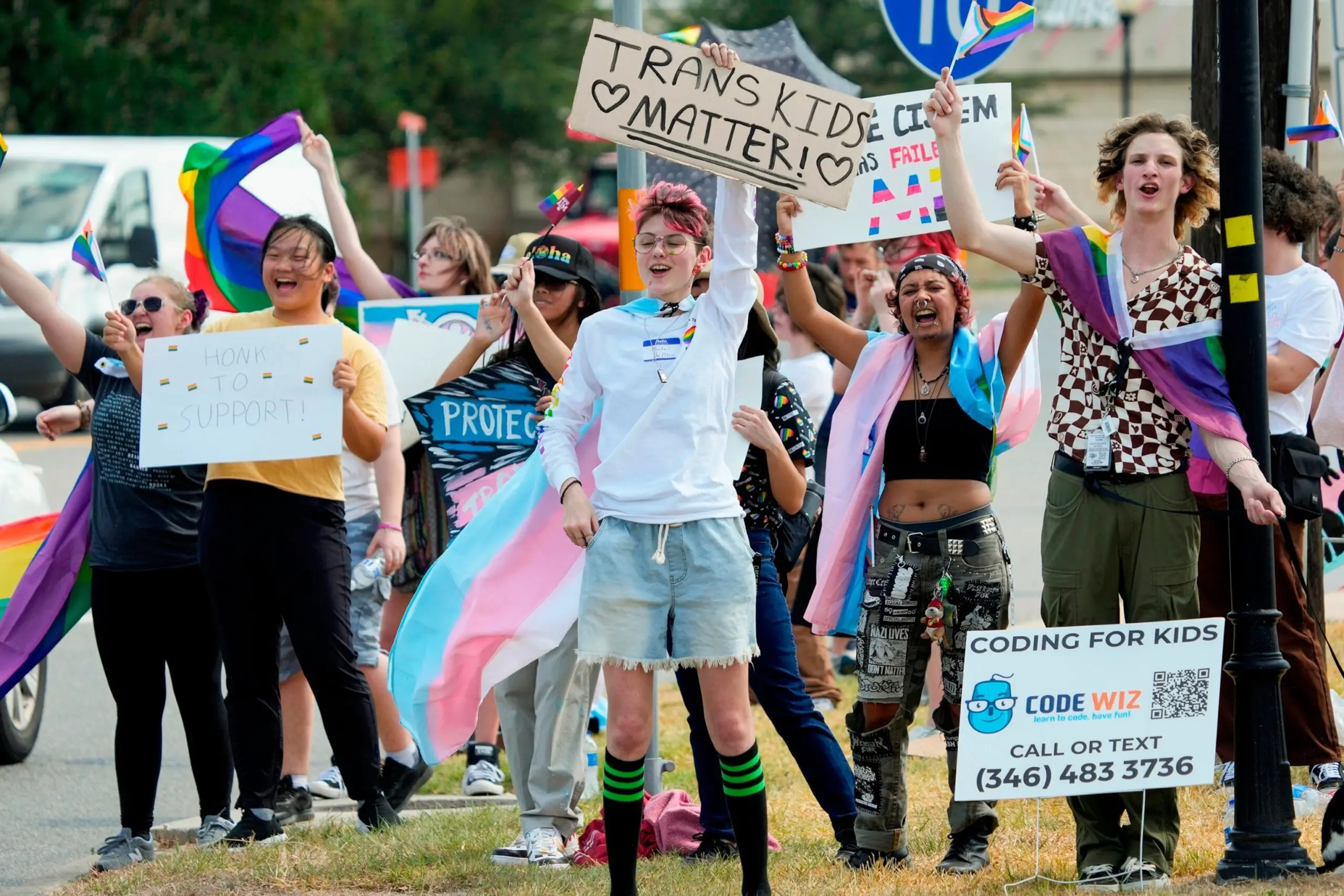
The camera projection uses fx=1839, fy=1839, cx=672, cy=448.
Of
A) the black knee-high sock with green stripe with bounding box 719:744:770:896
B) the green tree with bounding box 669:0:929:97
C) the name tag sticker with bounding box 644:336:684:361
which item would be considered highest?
the green tree with bounding box 669:0:929:97

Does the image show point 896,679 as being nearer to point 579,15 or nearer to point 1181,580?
point 1181,580

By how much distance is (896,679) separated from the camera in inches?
215

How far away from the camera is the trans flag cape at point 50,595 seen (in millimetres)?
6375

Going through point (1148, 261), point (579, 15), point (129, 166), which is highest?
point (579, 15)

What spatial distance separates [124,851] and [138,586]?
0.86 meters

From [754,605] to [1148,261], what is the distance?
145 centimetres

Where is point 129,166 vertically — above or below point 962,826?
above

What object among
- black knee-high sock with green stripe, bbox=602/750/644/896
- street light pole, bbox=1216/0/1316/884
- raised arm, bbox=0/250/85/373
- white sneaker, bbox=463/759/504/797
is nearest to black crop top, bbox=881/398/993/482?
street light pole, bbox=1216/0/1316/884

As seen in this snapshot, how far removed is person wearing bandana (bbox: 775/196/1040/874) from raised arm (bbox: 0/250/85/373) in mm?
2399

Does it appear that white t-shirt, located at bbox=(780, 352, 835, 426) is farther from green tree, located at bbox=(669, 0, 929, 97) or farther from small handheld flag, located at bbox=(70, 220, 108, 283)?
green tree, located at bbox=(669, 0, 929, 97)

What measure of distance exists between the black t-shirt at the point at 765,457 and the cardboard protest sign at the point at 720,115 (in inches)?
34.7

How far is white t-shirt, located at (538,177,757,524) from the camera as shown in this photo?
4898 mm

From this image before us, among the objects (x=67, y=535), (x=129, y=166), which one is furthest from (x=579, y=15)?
(x=67, y=535)

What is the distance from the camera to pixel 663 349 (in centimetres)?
500
